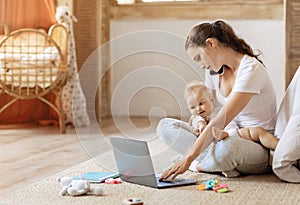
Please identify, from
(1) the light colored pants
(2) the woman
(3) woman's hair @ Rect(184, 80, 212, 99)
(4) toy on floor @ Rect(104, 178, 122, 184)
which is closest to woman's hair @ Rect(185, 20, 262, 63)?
(2) the woman

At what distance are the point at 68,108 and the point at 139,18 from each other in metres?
0.95

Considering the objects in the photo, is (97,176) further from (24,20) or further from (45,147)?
(24,20)

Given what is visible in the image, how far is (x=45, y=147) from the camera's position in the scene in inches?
123

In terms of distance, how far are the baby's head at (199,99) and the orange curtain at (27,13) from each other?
7.01ft

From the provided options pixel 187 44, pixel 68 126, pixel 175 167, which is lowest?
pixel 68 126

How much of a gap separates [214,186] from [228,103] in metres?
0.32

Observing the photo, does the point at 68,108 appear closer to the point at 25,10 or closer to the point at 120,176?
the point at 25,10

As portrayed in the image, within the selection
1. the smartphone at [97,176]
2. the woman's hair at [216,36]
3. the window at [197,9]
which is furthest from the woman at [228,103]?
the window at [197,9]

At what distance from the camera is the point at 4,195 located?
201cm

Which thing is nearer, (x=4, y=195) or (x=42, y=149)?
(x=4, y=195)

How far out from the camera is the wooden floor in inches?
89.0

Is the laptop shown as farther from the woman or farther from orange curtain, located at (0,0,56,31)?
orange curtain, located at (0,0,56,31)

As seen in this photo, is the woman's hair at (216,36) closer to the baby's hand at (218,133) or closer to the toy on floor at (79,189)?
the baby's hand at (218,133)

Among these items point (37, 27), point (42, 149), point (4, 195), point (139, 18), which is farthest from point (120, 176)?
point (139, 18)
